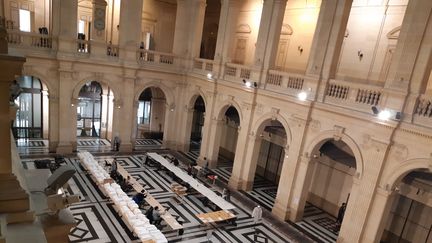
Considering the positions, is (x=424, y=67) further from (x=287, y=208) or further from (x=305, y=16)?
(x=305, y=16)

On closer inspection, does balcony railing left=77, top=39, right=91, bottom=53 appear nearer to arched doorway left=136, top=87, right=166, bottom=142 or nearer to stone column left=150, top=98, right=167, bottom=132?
arched doorway left=136, top=87, right=166, bottom=142

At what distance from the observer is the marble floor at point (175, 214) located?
12180 millimetres

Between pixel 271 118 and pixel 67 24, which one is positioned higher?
pixel 67 24

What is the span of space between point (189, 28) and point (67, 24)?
7.43m

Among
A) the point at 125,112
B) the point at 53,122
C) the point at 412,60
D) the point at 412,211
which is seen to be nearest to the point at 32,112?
the point at 53,122

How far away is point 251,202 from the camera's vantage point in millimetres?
16062

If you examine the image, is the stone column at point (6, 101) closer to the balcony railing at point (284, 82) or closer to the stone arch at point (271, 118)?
the balcony railing at point (284, 82)

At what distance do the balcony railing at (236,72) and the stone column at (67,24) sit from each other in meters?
8.72

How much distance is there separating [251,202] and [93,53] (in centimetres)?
1235

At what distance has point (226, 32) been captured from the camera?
1797 cm

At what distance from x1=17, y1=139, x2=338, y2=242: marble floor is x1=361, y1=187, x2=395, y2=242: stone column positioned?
2674 mm

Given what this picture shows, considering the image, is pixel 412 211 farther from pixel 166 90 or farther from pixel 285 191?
pixel 166 90

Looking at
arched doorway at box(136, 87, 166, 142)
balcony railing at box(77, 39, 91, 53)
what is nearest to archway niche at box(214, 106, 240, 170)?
arched doorway at box(136, 87, 166, 142)

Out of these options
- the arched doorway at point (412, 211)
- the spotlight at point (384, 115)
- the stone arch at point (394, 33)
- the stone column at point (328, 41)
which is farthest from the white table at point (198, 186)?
the stone arch at point (394, 33)
